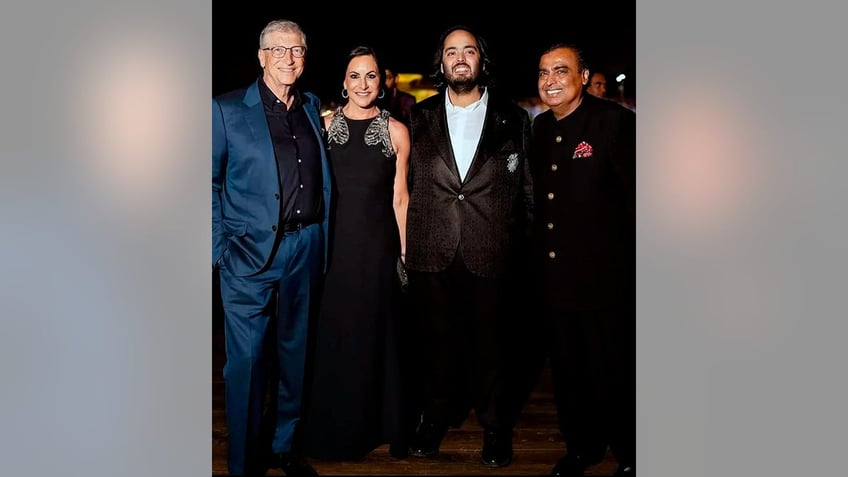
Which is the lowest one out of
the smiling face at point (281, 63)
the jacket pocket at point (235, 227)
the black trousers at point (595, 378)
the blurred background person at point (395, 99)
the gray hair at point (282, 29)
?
the black trousers at point (595, 378)

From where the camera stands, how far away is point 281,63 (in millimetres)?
5152

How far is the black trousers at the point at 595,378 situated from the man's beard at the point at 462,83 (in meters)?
0.92

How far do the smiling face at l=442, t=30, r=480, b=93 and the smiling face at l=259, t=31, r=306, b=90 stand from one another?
1.86 feet

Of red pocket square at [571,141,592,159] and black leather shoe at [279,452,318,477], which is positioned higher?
red pocket square at [571,141,592,159]

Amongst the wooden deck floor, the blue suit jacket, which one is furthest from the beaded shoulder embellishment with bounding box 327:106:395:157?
the wooden deck floor

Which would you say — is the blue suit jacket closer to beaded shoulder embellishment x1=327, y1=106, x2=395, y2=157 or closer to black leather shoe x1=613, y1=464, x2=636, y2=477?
beaded shoulder embellishment x1=327, y1=106, x2=395, y2=157

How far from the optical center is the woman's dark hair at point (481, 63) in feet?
17.0

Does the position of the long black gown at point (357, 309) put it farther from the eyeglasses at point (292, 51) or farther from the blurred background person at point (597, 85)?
the blurred background person at point (597, 85)

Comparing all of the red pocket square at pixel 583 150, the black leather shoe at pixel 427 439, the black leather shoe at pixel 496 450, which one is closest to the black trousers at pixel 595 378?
the black leather shoe at pixel 496 450

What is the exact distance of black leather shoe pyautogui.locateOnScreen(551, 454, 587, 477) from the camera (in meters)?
5.20
